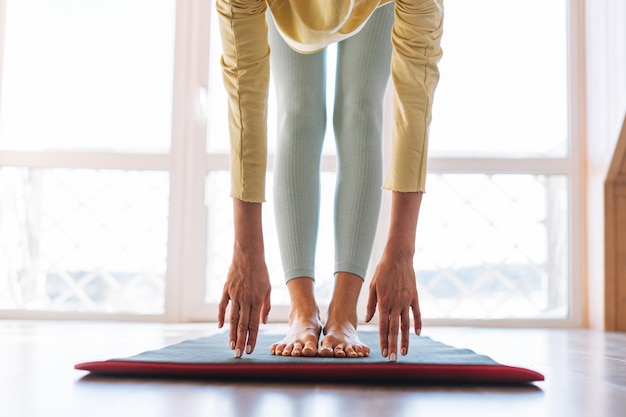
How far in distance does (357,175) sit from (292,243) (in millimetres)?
203

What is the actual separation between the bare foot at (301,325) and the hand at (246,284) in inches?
3.9

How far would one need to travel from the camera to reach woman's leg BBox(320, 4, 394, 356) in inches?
58.1

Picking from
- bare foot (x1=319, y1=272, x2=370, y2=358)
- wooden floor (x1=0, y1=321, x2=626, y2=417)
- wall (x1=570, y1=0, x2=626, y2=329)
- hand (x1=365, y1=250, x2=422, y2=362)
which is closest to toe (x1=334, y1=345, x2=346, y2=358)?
bare foot (x1=319, y1=272, x2=370, y2=358)

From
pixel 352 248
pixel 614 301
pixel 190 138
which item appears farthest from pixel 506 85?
pixel 352 248

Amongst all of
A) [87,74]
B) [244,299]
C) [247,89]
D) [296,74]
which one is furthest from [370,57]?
[87,74]

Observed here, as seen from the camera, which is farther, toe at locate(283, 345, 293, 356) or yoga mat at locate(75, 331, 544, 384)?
toe at locate(283, 345, 293, 356)

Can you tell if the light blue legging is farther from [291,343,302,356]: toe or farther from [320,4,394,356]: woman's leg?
[291,343,302,356]: toe

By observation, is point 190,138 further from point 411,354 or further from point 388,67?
point 411,354

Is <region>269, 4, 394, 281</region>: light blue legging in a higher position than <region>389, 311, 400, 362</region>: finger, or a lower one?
higher

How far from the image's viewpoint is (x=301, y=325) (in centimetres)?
141

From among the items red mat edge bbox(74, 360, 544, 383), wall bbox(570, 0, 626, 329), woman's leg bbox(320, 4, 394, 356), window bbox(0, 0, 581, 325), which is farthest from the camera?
window bbox(0, 0, 581, 325)

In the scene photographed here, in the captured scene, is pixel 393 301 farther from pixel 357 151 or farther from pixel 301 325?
pixel 357 151

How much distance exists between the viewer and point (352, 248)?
1.48 meters

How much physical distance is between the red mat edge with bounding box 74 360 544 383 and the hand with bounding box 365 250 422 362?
5 centimetres
